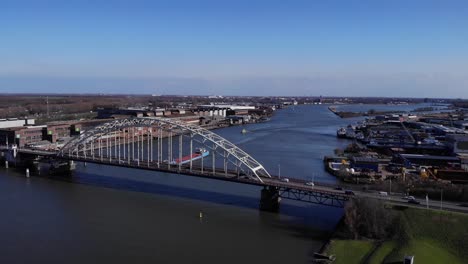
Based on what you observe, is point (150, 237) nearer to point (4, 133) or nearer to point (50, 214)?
point (50, 214)

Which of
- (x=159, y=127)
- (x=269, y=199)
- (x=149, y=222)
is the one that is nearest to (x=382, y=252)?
(x=269, y=199)

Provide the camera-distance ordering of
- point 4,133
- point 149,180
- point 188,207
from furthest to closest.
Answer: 1. point 4,133
2. point 149,180
3. point 188,207

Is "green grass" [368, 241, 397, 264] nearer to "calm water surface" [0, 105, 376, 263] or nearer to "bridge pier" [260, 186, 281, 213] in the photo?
"calm water surface" [0, 105, 376, 263]

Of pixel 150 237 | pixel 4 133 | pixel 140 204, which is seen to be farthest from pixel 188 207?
pixel 4 133

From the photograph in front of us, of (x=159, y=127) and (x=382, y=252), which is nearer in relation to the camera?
(x=382, y=252)

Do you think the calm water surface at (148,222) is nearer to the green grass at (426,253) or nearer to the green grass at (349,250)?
the green grass at (349,250)

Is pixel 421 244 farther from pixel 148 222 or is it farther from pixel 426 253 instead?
pixel 148 222

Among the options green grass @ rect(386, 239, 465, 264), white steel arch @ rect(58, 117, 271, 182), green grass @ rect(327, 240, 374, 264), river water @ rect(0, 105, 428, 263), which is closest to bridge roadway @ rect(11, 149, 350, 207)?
river water @ rect(0, 105, 428, 263)
